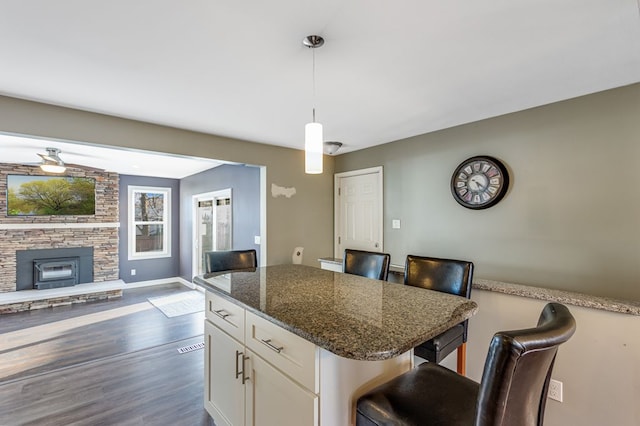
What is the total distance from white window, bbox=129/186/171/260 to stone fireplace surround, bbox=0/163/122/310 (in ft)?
1.18

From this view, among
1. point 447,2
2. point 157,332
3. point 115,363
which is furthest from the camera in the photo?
point 157,332

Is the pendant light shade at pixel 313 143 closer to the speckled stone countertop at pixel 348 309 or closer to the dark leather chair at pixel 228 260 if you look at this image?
the speckled stone countertop at pixel 348 309

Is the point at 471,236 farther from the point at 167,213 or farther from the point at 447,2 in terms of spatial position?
the point at 167,213

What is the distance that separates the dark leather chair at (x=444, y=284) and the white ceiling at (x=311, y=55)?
1.36 m

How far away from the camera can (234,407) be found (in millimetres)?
1676

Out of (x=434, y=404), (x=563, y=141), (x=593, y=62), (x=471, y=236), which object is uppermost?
(x=593, y=62)

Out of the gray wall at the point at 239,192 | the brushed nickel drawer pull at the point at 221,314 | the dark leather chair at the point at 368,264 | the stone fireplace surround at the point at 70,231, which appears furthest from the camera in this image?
the stone fireplace surround at the point at 70,231

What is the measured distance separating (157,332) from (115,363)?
80 cm

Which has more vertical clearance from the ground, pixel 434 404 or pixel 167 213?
pixel 167 213

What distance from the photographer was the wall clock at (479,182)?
111 inches

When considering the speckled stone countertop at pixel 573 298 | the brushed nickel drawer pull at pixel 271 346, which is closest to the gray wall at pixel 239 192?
the brushed nickel drawer pull at pixel 271 346

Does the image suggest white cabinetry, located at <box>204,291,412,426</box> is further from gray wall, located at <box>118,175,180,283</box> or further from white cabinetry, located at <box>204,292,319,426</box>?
gray wall, located at <box>118,175,180,283</box>

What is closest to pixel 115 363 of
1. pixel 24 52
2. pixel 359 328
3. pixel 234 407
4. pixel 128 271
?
pixel 234 407

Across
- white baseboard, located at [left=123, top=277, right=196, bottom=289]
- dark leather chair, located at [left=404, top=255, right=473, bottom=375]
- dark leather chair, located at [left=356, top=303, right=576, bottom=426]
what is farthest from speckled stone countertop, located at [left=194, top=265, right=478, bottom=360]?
white baseboard, located at [left=123, top=277, right=196, bottom=289]
